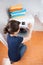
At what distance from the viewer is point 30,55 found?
6.49 feet

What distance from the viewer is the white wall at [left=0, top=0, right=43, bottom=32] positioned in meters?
1.95

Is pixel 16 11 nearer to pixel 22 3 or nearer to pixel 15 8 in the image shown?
pixel 15 8

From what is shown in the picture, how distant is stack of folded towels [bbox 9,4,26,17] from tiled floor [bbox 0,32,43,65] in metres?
0.40

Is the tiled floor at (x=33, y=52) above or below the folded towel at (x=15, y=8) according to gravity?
below

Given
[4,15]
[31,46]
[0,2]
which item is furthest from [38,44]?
[0,2]

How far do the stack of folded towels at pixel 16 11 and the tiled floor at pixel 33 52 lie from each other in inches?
15.9

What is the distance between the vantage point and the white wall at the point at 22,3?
76.9 inches

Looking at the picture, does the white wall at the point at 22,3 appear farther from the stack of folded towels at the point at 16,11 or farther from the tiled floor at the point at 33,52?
the tiled floor at the point at 33,52

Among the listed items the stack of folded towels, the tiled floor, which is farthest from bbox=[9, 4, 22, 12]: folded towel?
the tiled floor

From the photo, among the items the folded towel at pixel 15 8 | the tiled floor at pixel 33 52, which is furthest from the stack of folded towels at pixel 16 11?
the tiled floor at pixel 33 52

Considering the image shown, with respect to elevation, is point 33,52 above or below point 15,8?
below

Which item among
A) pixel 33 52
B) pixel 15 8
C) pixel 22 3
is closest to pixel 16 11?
pixel 15 8

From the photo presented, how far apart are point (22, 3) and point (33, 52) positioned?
2.32 feet

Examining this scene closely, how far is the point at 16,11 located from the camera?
205cm
